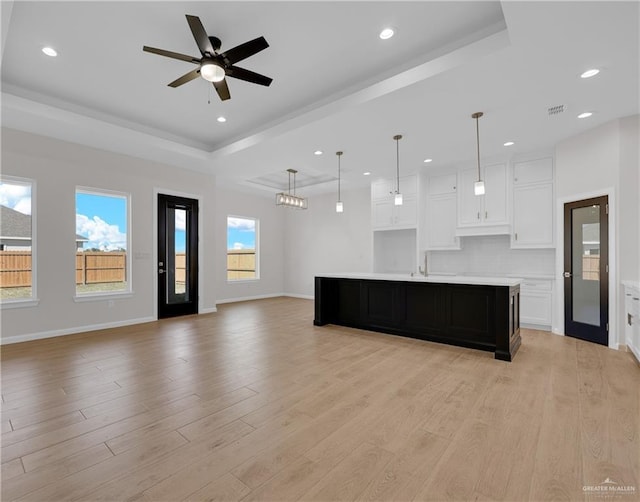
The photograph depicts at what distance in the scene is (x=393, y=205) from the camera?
6.91m

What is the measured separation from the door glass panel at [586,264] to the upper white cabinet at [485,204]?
3.30ft

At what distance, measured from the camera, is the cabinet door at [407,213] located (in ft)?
21.4

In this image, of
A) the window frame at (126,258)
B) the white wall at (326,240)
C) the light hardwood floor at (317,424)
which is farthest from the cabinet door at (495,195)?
the window frame at (126,258)

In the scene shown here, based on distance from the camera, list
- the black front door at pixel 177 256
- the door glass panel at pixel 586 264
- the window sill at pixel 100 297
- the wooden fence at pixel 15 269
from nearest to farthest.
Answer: the door glass panel at pixel 586 264
the wooden fence at pixel 15 269
the window sill at pixel 100 297
the black front door at pixel 177 256

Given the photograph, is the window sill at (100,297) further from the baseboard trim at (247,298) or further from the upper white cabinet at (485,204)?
the upper white cabinet at (485,204)

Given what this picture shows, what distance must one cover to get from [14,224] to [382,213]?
647 cm

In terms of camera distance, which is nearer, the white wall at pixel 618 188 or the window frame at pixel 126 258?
the white wall at pixel 618 188

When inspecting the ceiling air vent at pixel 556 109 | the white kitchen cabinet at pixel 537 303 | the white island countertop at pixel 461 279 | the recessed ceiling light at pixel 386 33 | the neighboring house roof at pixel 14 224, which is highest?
the recessed ceiling light at pixel 386 33

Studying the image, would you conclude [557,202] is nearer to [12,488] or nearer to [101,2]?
[101,2]

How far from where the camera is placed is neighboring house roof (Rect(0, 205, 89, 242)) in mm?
4574

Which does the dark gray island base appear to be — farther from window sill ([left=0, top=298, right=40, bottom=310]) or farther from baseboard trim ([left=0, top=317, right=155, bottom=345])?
window sill ([left=0, top=298, right=40, bottom=310])

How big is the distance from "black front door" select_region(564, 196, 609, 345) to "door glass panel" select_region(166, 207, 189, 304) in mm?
6901

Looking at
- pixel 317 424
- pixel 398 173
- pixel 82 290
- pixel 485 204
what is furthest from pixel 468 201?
pixel 82 290

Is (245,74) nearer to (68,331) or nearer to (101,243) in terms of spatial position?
(101,243)
